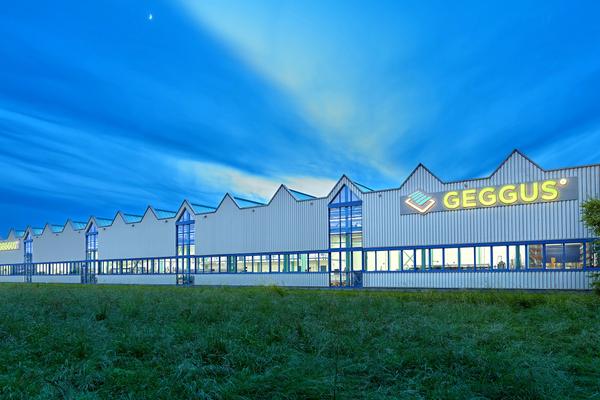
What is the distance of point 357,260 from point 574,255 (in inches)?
659

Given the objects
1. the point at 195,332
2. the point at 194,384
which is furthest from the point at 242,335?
the point at 194,384

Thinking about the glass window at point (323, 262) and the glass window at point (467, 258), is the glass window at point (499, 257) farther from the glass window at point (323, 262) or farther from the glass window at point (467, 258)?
the glass window at point (323, 262)

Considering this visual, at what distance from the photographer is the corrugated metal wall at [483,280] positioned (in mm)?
31438

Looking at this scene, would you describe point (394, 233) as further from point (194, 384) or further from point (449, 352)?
point (194, 384)

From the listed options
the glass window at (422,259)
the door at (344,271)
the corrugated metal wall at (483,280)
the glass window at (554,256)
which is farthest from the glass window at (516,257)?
the door at (344,271)

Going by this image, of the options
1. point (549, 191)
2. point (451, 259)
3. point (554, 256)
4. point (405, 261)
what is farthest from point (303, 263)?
point (549, 191)

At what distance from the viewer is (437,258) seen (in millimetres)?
36656

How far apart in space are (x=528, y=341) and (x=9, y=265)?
9117 cm

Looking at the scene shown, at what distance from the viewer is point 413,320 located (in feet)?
49.0

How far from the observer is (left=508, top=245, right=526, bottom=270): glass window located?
3334cm

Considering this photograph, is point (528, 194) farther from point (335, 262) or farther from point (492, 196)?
point (335, 262)

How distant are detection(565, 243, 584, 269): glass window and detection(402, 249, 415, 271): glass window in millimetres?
10949

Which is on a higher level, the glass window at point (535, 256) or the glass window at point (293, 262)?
the glass window at point (535, 256)

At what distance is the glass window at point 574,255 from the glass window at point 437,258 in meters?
8.55
